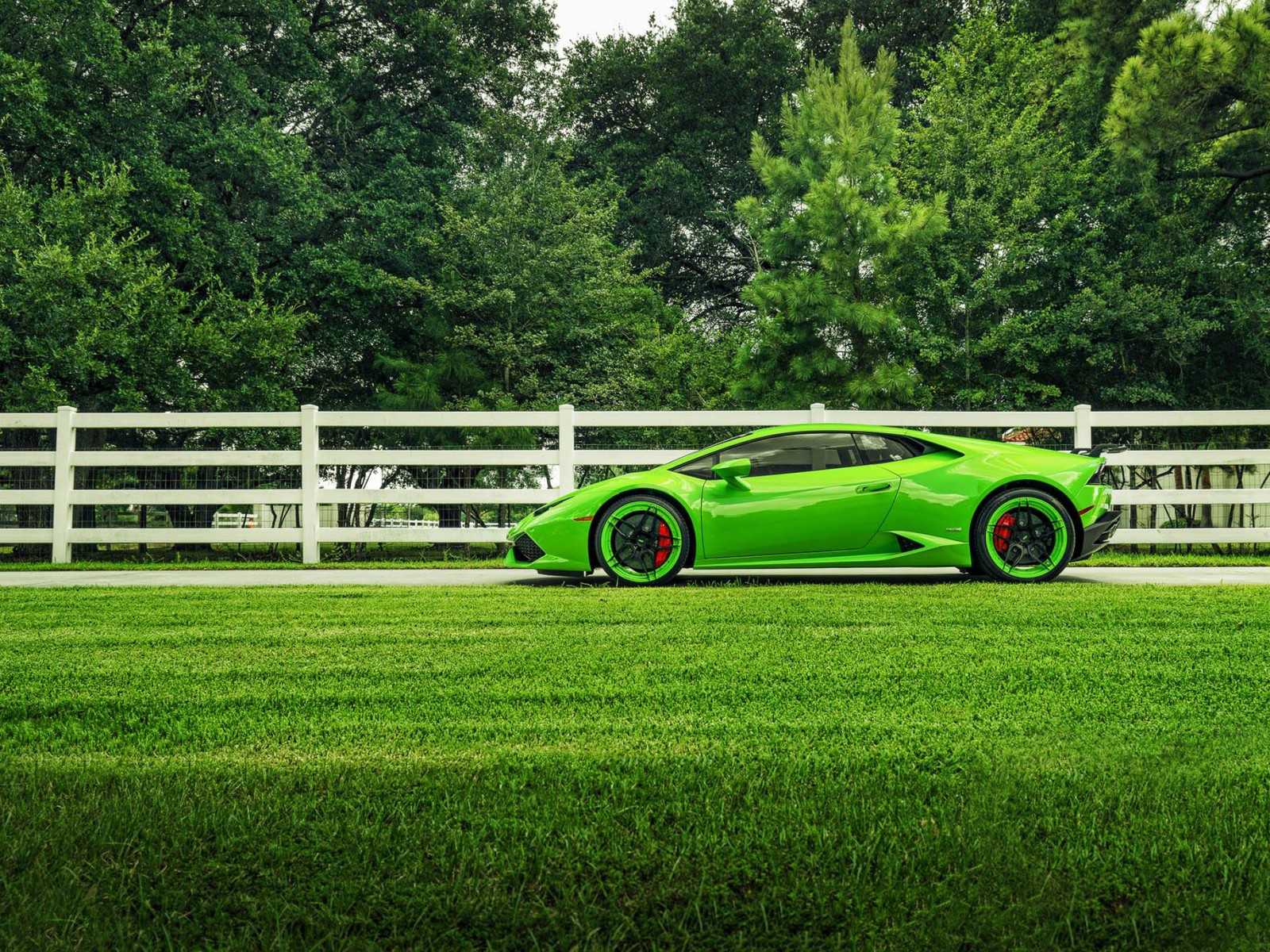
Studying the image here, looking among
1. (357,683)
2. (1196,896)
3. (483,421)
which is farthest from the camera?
(483,421)

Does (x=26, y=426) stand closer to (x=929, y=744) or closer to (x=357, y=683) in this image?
(x=357, y=683)

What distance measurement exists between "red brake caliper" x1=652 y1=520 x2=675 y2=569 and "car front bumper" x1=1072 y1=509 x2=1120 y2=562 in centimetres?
309

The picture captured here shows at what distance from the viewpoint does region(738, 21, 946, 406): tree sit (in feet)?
51.3

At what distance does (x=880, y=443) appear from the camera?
7.38 m

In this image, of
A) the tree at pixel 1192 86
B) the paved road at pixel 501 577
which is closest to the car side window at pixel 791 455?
the paved road at pixel 501 577

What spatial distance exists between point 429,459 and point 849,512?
4.86 m

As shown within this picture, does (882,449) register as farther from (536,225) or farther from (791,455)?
(536,225)

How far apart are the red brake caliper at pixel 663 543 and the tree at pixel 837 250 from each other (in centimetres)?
856

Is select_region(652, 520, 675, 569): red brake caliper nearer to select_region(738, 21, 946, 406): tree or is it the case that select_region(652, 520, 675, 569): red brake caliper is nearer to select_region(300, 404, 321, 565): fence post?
select_region(300, 404, 321, 565): fence post

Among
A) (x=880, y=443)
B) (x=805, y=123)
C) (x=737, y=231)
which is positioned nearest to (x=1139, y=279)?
(x=805, y=123)

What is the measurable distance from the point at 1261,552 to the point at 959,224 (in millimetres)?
7872

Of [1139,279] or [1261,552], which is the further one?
[1139,279]

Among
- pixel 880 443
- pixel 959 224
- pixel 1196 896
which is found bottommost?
pixel 1196 896

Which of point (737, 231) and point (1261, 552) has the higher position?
point (737, 231)
